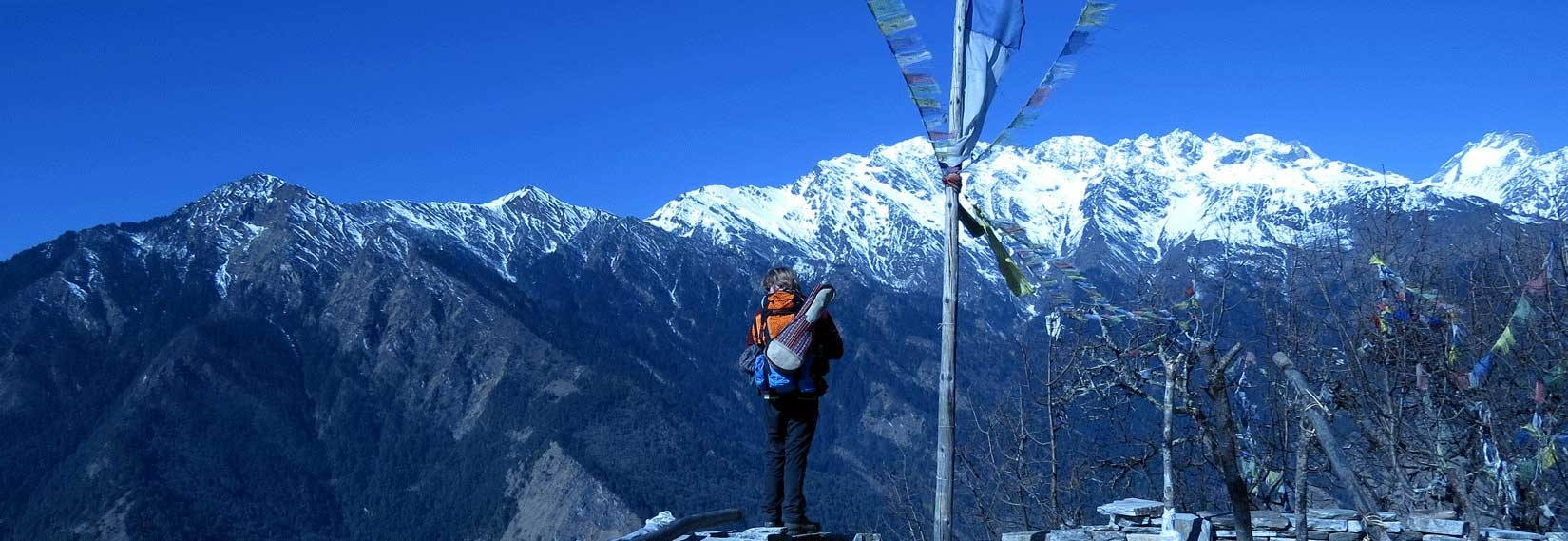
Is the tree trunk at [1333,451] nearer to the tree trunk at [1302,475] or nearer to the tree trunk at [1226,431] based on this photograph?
the tree trunk at [1226,431]

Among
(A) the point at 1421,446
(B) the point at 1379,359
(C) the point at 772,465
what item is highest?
(B) the point at 1379,359

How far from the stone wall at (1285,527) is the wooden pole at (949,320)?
4.26 metres

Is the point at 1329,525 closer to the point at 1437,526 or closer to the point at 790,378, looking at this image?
the point at 1437,526

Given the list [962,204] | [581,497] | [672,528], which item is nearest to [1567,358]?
[962,204]

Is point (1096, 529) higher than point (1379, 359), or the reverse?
point (1379, 359)

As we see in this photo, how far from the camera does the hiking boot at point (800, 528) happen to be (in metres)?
9.75

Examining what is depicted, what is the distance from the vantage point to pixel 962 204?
9117 mm

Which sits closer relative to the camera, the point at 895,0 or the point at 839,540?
the point at 895,0

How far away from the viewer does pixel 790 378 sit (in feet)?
31.7

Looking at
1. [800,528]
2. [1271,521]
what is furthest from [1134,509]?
[800,528]

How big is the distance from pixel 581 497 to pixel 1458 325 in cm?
17156

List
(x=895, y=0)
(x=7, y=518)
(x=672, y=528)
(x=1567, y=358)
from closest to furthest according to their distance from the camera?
(x=895, y=0) → (x=672, y=528) → (x=1567, y=358) → (x=7, y=518)

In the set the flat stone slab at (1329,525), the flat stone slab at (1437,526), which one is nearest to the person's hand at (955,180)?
the flat stone slab at (1329,525)

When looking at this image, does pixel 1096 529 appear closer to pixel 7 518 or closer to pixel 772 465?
pixel 772 465
